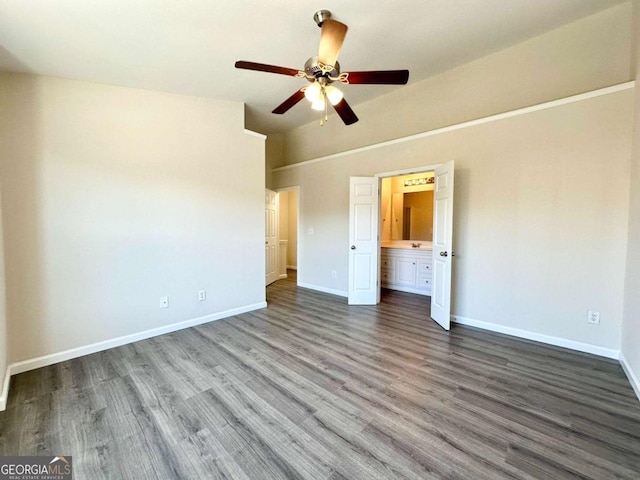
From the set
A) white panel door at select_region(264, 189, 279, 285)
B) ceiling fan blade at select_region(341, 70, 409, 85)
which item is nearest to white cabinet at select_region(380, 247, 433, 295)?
white panel door at select_region(264, 189, 279, 285)

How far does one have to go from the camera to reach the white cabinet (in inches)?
201

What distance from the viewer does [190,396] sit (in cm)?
212

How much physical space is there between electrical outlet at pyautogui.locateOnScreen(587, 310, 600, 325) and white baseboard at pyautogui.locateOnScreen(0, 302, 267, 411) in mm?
4321

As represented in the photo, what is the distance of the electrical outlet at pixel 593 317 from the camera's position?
9.00 feet

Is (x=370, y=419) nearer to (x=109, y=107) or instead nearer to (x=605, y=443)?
(x=605, y=443)

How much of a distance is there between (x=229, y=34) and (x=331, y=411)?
3412 mm

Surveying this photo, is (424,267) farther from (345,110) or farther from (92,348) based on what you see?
(92,348)

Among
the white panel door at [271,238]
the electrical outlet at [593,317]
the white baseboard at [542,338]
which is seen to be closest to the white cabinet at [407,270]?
the white baseboard at [542,338]

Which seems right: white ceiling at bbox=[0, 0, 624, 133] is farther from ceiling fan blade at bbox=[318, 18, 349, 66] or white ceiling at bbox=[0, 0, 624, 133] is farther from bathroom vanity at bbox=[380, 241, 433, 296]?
bathroom vanity at bbox=[380, 241, 433, 296]

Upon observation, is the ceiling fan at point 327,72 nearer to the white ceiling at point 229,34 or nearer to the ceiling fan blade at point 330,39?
the ceiling fan blade at point 330,39

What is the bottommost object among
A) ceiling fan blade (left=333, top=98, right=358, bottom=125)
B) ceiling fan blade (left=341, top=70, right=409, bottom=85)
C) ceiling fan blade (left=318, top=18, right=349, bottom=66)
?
ceiling fan blade (left=333, top=98, right=358, bottom=125)

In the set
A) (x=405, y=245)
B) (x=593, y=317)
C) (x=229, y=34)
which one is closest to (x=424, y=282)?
(x=405, y=245)

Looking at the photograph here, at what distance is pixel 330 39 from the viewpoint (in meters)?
1.91

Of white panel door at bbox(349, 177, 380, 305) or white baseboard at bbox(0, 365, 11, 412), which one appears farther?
white panel door at bbox(349, 177, 380, 305)
